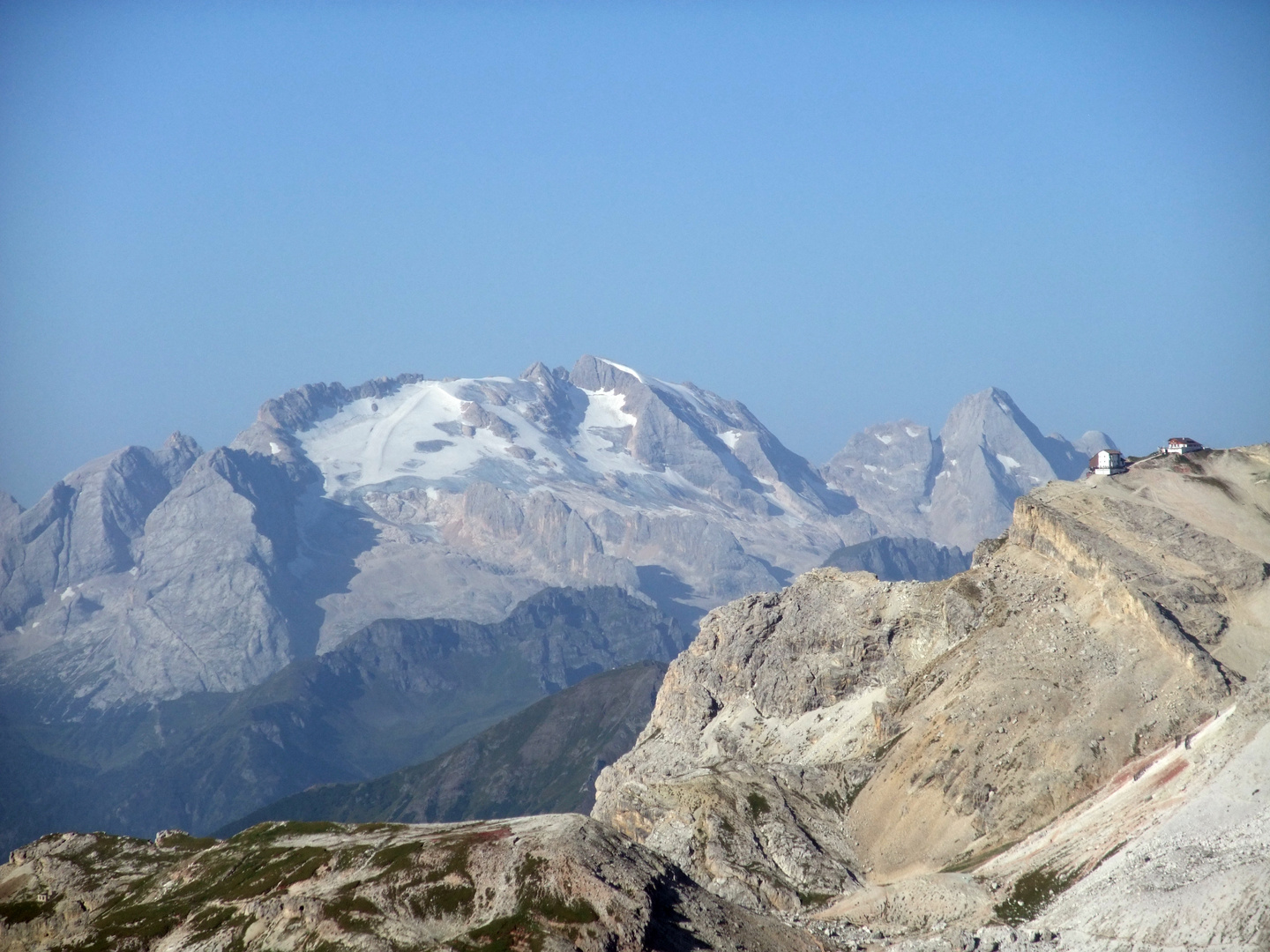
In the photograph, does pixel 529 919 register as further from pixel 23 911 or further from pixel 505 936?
pixel 23 911

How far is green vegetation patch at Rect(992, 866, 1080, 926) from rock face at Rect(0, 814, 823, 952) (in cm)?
1668

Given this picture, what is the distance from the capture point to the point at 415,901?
388 ft

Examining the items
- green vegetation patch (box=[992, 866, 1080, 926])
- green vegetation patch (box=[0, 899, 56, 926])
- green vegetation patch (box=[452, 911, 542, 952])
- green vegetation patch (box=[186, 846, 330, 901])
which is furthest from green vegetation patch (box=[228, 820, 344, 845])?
green vegetation patch (box=[992, 866, 1080, 926])

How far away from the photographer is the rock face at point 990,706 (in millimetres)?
148125

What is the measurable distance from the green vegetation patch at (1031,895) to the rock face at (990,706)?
63 centimetres

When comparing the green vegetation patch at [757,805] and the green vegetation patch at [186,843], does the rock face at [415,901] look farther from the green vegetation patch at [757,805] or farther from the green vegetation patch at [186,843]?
the green vegetation patch at [757,805]

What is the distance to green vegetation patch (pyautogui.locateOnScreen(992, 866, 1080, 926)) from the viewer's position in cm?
12388

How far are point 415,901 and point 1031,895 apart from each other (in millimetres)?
52617

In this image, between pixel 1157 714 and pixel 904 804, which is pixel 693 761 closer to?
pixel 904 804

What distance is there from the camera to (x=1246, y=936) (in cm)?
10262

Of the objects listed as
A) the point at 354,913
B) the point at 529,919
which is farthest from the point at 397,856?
the point at 529,919

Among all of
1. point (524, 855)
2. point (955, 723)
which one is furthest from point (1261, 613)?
point (524, 855)

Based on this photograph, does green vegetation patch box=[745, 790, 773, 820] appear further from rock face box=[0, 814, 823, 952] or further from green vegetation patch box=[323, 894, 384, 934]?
green vegetation patch box=[323, 894, 384, 934]

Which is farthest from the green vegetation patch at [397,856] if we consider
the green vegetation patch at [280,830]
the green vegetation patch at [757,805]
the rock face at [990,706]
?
the green vegetation patch at [757,805]
